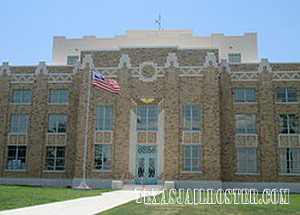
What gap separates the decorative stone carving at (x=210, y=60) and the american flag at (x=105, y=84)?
24.7 feet

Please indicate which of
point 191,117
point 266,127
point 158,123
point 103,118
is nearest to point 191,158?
point 191,117

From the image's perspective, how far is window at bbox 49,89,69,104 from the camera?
32.7m

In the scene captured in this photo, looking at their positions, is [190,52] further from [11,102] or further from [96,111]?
[11,102]

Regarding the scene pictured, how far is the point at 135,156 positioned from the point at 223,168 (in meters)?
7.26

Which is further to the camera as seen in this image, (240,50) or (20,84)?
(240,50)

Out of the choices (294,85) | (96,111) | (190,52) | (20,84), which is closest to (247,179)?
(294,85)

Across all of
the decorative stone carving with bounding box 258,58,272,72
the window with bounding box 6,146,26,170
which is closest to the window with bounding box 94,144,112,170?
the window with bounding box 6,146,26,170

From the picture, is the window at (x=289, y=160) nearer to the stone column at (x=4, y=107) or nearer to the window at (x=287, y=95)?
the window at (x=287, y=95)

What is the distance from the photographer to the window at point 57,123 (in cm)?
3228

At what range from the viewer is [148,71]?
101ft

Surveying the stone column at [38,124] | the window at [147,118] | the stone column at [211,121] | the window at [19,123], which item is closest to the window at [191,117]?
the stone column at [211,121]

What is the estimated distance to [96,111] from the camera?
3034cm

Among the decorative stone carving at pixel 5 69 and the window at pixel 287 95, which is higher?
the decorative stone carving at pixel 5 69

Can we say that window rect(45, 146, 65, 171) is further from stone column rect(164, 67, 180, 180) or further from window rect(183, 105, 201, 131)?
window rect(183, 105, 201, 131)
